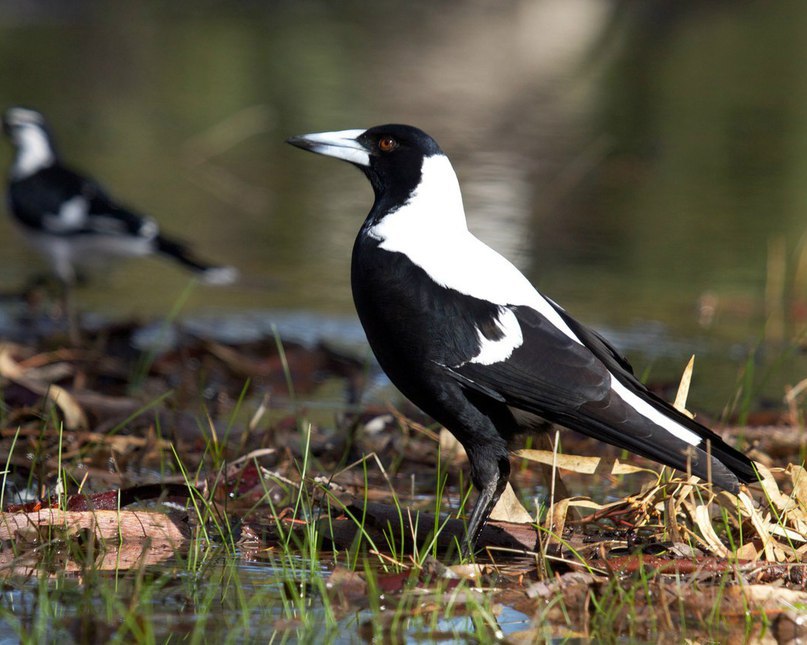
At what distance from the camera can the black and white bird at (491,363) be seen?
3150mm

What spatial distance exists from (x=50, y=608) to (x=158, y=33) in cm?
1776

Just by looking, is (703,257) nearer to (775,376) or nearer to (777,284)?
(777,284)

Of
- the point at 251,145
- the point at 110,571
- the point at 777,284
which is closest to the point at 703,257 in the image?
the point at 777,284

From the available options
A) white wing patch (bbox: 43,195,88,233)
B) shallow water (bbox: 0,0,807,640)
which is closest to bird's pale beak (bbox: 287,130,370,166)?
shallow water (bbox: 0,0,807,640)

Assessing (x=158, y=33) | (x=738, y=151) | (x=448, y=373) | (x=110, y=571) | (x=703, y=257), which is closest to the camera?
(x=110, y=571)

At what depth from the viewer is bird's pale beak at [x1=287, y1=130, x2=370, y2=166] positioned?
3.80 m

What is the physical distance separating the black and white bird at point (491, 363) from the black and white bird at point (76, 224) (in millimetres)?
3561

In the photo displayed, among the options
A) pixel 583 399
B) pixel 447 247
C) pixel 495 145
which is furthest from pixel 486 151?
pixel 583 399

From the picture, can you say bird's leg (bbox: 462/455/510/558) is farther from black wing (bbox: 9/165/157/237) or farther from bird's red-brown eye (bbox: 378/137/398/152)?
black wing (bbox: 9/165/157/237)

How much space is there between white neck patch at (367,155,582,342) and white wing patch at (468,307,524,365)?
2cm

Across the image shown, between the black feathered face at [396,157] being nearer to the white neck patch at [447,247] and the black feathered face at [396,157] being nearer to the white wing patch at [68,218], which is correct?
the white neck patch at [447,247]

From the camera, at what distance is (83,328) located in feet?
19.3

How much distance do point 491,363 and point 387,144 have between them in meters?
0.84

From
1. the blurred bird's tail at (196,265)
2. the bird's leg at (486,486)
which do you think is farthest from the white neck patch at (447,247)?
the blurred bird's tail at (196,265)
